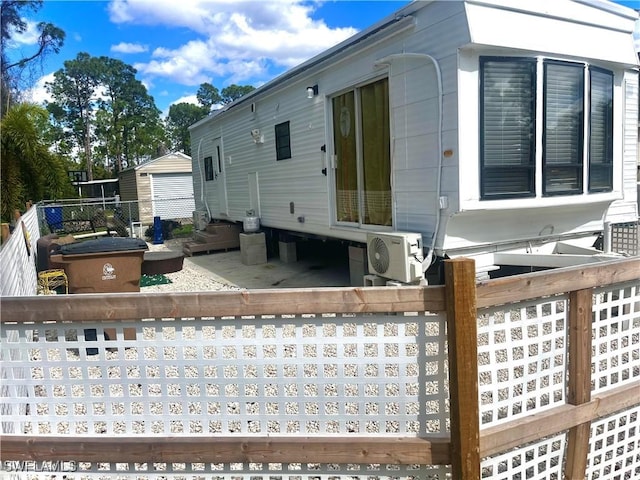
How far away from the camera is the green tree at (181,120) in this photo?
59.5 metres

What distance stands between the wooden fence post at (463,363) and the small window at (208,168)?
11284 millimetres

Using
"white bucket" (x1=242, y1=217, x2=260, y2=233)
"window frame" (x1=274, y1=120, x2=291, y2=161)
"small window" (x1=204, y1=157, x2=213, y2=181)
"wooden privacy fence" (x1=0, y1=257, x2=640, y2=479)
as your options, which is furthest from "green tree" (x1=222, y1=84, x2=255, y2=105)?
"wooden privacy fence" (x1=0, y1=257, x2=640, y2=479)

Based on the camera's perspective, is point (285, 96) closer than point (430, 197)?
No

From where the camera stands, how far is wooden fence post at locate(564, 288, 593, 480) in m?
1.98

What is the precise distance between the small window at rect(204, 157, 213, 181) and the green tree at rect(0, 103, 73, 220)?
13.8 ft

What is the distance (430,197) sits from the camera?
474 cm

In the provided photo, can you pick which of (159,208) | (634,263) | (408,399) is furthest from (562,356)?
(159,208)

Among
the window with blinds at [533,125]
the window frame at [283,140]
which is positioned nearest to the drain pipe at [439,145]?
the window with blinds at [533,125]

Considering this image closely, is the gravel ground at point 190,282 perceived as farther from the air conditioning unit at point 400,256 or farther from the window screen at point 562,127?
the window screen at point 562,127

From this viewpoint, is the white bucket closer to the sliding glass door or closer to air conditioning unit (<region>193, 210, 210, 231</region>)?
the sliding glass door

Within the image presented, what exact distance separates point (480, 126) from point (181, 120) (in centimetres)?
6356

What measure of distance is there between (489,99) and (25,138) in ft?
38.8

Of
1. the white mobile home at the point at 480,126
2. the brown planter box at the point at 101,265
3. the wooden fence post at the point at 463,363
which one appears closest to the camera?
the wooden fence post at the point at 463,363

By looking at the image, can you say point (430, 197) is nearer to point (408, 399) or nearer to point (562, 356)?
point (562, 356)
